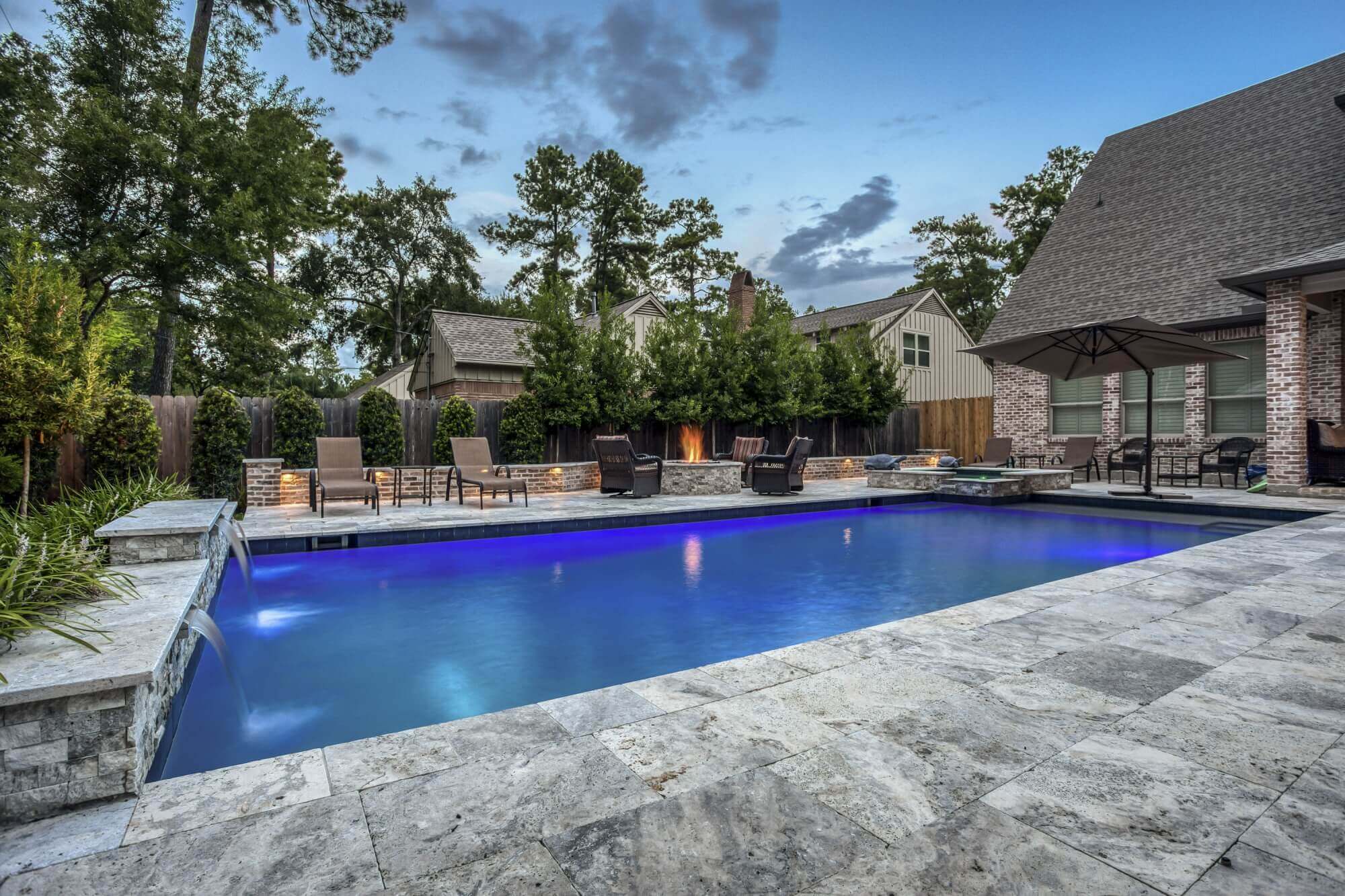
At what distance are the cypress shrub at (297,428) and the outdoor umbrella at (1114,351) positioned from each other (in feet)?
32.5

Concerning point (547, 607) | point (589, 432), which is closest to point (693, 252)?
point (589, 432)

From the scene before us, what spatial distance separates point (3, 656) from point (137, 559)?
194 centimetres

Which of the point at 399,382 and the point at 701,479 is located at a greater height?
the point at 399,382

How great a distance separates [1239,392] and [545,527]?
38.9ft

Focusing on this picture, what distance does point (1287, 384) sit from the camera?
30.9 feet

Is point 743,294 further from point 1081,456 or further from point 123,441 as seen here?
point 123,441

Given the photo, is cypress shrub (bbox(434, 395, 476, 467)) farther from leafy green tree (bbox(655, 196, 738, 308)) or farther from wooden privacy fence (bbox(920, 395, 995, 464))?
leafy green tree (bbox(655, 196, 738, 308))

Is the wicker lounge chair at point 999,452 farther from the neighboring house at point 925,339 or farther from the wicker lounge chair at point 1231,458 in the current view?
the neighboring house at point 925,339

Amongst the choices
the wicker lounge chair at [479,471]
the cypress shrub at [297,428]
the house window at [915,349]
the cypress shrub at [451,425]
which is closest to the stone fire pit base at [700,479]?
the wicker lounge chair at [479,471]

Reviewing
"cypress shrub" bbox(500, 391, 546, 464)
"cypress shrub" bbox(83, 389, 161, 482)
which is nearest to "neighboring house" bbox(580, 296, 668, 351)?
"cypress shrub" bbox(500, 391, 546, 464)

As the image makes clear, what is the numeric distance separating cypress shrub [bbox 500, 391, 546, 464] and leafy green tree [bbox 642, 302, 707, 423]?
7.36 ft

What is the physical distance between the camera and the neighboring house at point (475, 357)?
1877cm

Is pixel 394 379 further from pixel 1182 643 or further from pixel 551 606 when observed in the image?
pixel 1182 643

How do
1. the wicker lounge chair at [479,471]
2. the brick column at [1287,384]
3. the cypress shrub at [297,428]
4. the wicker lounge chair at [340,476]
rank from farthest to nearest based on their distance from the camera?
the cypress shrub at [297,428] < the brick column at [1287,384] < the wicker lounge chair at [479,471] < the wicker lounge chair at [340,476]
